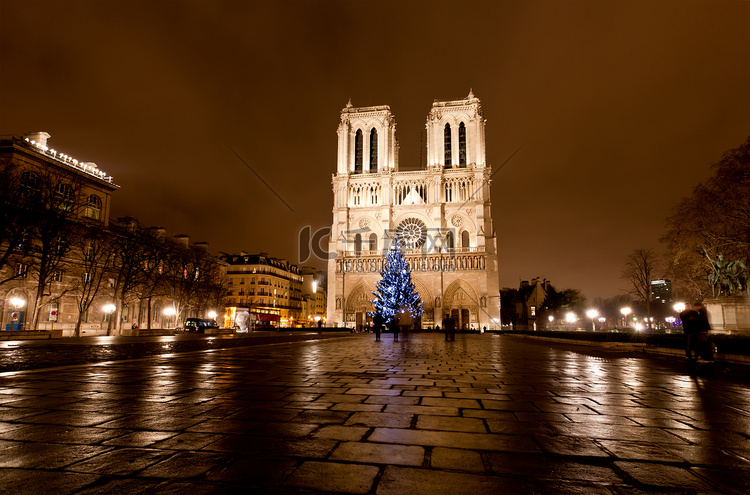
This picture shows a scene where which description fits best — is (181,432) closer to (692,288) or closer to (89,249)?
(89,249)

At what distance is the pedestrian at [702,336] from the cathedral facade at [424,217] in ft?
158

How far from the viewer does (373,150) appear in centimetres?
6650

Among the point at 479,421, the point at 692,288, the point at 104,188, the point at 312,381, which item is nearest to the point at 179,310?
the point at 104,188

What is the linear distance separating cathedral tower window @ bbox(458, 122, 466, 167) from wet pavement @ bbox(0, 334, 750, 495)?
5970 cm

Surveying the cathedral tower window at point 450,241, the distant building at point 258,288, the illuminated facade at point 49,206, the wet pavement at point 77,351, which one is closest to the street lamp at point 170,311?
the illuminated facade at point 49,206

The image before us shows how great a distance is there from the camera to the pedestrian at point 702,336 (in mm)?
9111

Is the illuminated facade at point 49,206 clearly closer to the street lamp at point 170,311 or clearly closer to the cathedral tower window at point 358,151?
the street lamp at point 170,311

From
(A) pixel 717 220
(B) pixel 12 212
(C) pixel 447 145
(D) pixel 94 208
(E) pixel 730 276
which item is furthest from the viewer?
(C) pixel 447 145

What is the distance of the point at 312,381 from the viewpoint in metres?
6.25

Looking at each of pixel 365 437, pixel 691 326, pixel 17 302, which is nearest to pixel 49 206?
pixel 17 302

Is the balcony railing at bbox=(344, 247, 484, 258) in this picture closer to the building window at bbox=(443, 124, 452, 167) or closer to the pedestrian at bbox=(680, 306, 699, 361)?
the building window at bbox=(443, 124, 452, 167)

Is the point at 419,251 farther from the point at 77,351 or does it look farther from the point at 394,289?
the point at 77,351

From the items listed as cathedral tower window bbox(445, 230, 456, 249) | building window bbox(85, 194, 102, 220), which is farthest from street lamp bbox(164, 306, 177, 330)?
cathedral tower window bbox(445, 230, 456, 249)

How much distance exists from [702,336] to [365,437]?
949 centimetres
